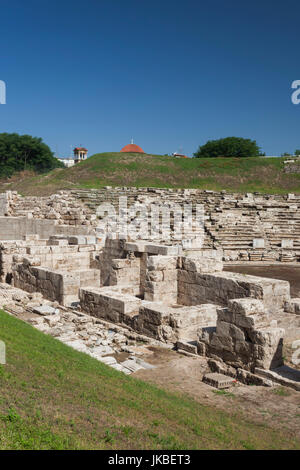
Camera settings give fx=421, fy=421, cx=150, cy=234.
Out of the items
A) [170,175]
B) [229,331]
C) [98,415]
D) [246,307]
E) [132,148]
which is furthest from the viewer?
[132,148]

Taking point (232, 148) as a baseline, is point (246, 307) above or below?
below

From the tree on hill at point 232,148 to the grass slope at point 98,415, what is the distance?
2317 inches

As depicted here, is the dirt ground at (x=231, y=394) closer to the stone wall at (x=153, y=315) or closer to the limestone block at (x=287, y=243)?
the stone wall at (x=153, y=315)

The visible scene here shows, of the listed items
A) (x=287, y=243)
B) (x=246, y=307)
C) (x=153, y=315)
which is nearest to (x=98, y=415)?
(x=246, y=307)

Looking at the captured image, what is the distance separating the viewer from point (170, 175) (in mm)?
45375

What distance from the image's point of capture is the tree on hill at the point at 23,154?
5975 centimetres

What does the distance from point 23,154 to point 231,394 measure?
199 ft

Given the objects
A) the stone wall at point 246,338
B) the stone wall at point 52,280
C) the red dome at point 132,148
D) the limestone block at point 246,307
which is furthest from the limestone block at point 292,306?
the red dome at point 132,148

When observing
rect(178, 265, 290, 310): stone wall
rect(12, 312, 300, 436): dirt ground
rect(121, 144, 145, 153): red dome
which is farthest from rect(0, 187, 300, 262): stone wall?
rect(121, 144, 145, 153): red dome

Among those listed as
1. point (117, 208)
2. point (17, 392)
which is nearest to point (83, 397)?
point (17, 392)

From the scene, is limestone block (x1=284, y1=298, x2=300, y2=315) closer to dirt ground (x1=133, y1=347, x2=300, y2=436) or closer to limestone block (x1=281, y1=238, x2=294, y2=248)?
dirt ground (x1=133, y1=347, x2=300, y2=436)

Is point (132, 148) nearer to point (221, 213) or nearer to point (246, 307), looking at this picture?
point (221, 213)
